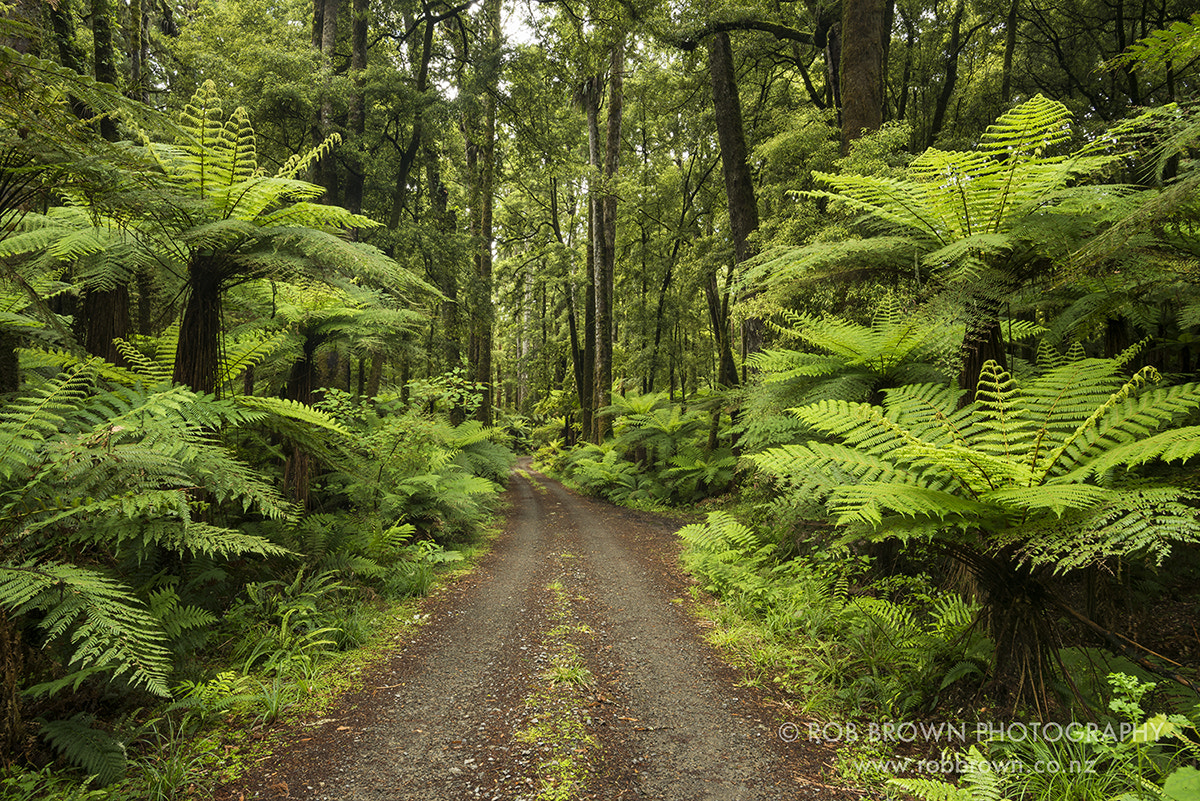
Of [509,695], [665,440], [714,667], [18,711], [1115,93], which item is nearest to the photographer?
[18,711]

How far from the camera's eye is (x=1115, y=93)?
10.9 m

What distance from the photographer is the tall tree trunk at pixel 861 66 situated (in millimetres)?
5531

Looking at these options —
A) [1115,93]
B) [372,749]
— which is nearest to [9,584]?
[372,749]

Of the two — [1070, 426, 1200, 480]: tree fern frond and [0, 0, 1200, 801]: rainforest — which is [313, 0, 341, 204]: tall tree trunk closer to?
[0, 0, 1200, 801]: rainforest

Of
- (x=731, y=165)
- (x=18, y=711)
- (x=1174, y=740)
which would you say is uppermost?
(x=731, y=165)

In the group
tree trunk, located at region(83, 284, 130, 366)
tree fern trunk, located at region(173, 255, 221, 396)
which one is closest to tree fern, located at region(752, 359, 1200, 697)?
tree fern trunk, located at region(173, 255, 221, 396)

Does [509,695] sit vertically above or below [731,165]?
below

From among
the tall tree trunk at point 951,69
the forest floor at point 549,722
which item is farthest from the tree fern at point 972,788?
the tall tree trunk at point 951,69

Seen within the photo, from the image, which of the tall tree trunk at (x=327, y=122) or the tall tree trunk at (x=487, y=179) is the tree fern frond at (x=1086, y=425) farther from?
the tall tree trunk at (x=487, y=179)

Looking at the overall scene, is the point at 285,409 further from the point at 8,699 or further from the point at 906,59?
the point at 906,59

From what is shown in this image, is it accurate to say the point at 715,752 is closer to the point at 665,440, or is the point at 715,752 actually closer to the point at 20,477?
the point at 20,477

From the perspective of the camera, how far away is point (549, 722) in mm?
3031

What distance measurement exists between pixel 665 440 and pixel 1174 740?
32.8 feet

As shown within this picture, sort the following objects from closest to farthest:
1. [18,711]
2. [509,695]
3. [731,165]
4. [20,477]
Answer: [18,711] < [20,477] < [509,695] < [731,165]
